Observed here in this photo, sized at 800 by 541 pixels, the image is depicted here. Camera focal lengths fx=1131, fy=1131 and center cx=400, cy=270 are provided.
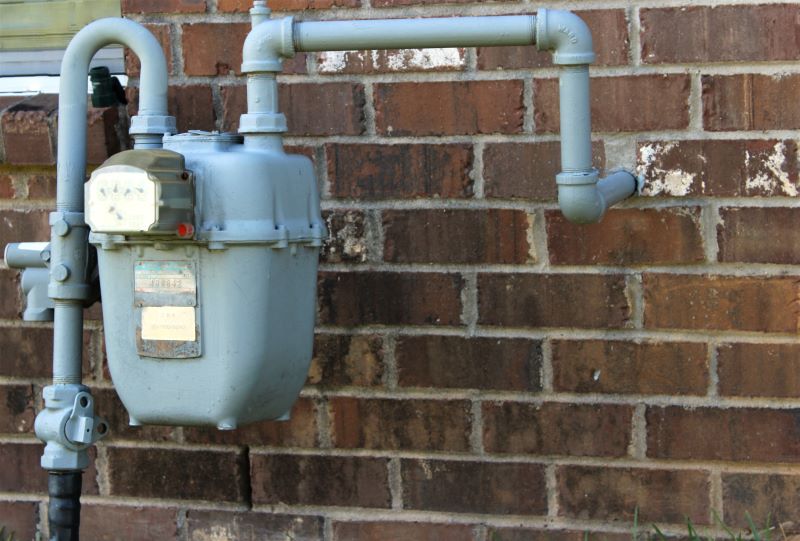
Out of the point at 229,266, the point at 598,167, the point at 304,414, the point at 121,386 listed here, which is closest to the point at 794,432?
the point at 598,167

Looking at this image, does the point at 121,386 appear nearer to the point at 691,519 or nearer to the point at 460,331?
the point at 460,331

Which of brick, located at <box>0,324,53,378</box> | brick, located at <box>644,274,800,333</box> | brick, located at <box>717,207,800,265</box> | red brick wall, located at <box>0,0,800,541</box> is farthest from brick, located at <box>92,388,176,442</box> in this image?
brick, located at <box>717,207,800,265</box>

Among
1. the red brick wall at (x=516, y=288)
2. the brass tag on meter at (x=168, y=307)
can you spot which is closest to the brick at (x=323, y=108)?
the red brick wall at (x=516, y=288)

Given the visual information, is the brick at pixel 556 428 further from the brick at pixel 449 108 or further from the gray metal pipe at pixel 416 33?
the gray metal pipe at pixel 416 33

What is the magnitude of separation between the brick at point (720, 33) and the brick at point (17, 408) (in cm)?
131

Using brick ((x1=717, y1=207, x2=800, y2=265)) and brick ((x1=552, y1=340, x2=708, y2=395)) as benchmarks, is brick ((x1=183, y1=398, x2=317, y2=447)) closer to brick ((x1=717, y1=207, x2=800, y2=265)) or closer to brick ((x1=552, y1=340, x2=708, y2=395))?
brick ((x1=552, y1=340, x2=708, y2=395))

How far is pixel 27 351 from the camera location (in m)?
2.18

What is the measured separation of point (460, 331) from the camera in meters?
2.00

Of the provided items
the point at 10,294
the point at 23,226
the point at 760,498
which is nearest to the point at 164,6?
the point at 23,226

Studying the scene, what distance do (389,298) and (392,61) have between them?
416 millimetres

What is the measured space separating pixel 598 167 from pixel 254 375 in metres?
0.69

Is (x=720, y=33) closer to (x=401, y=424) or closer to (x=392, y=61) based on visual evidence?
(x=392, y=61)

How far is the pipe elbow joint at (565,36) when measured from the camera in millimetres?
1657

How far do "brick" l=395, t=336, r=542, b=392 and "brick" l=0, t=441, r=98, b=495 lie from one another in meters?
0.66
